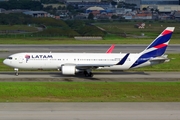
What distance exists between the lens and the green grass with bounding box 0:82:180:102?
36969 millimetres

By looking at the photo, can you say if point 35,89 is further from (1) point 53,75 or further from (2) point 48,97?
(1) point 53,75

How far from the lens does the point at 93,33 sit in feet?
372

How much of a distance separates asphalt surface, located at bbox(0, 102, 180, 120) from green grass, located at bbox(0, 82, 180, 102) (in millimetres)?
2474

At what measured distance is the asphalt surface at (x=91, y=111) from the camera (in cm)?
2981

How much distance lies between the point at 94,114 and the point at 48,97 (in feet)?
26.4

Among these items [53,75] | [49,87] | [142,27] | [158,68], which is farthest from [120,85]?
[142,27]

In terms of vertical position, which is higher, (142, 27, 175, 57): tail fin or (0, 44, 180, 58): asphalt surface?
(142, 27, 175, 57): tail fin

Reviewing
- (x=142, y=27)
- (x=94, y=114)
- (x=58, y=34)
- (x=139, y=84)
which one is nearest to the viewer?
(x=94, y=114)

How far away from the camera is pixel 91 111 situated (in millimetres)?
31594

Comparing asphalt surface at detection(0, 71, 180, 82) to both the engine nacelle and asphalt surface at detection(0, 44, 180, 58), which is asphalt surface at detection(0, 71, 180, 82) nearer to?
the engine nacelle

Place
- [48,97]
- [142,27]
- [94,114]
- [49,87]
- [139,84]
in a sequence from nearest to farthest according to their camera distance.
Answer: [94,114] < [48,97] < [49,87] < [139,84] < [142,27]

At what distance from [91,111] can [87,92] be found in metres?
7.67

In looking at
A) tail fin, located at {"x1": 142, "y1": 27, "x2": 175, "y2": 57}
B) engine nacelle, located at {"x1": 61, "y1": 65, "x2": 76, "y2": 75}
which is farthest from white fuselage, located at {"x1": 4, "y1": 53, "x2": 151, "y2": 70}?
tail fin, located at {"x1": 142, "y1": 27, "x2": 175, "y2": 57}

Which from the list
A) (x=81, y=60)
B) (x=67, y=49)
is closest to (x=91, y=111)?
(x=81, y=60)
